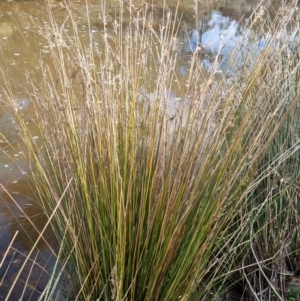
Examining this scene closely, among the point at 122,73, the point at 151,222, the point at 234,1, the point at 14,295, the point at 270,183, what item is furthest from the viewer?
the point at 234,1

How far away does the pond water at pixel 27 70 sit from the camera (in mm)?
2123

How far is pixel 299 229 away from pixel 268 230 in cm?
14

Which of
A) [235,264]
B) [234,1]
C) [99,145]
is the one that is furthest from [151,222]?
[234,1]

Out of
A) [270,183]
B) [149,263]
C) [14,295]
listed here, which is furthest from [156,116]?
[14,295]

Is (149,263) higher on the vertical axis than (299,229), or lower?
higher

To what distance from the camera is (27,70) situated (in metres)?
4.68

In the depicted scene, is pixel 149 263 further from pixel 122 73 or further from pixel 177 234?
pixel 122 73

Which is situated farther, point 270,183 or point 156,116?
point 270,183

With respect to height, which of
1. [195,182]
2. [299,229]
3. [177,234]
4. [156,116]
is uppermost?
[156,116]

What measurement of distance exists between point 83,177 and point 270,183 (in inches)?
36.8

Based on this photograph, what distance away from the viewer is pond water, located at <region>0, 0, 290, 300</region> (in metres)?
2.12

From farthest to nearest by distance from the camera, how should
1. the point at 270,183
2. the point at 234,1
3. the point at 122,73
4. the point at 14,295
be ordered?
1. the point at 234,1
2. the point at 14,295
3. the point at 270,183
4. the point at 122,73

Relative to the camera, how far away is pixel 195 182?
140 centimetres

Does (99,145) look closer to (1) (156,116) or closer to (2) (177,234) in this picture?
(1) (156,116)
